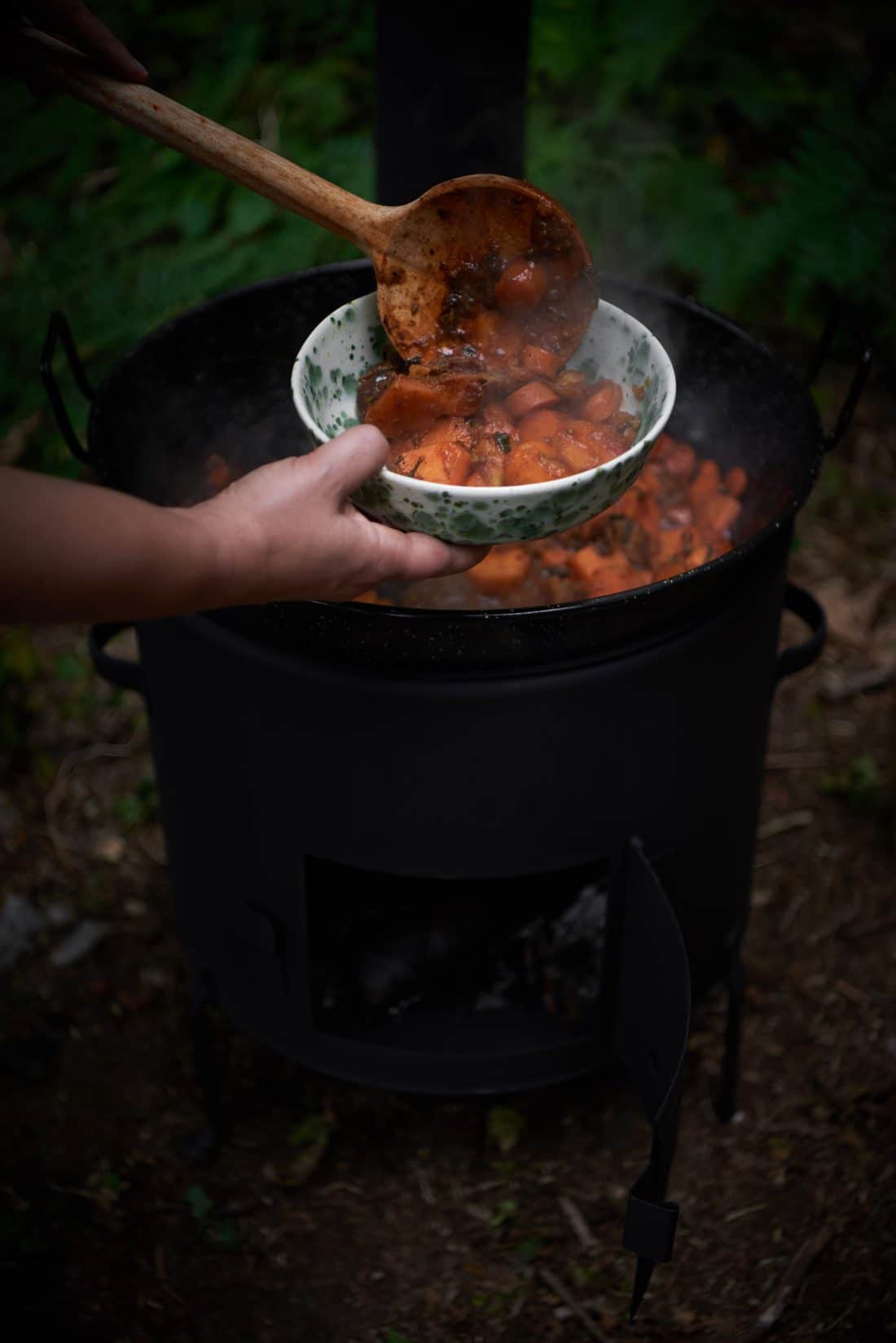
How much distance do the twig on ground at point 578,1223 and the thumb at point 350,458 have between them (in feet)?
5.23

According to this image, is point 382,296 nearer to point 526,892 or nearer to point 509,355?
point 509,355

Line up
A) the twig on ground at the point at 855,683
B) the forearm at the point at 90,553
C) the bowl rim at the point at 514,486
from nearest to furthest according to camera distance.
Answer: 1. the forearm at the point at 90,553
2. the bowl rim at the point at 514,486
3. the twig on ground at the point at 855,683

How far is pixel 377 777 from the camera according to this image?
178 cm

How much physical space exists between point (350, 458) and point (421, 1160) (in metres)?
1.63

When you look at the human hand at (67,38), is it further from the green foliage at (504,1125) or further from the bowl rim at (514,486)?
the green foliage at (504,1125)

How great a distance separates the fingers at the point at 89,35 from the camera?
1656 mm

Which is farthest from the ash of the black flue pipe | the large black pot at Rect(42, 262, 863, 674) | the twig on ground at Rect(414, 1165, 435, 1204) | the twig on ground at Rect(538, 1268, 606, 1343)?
the black flue pipe

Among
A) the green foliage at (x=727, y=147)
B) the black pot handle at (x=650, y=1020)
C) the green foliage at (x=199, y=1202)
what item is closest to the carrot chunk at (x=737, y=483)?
the black pot handle at (x=650, y=1020)

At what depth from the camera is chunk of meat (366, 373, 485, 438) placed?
165 centimetres

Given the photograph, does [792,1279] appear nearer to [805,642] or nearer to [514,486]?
[805,642]

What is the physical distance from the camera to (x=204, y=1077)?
240cm

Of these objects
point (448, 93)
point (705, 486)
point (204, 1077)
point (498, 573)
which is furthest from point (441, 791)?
point (448, 93)

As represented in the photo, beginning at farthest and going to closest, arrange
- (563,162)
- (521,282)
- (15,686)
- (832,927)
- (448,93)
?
1. (563,162)
2. (15,686)
3. (832,927)
4. (448,93)
5. (521,282)

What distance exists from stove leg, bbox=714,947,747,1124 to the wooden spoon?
1259 millimetres
